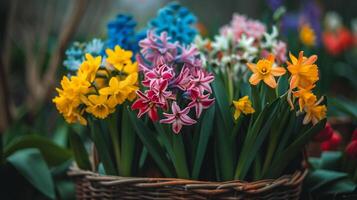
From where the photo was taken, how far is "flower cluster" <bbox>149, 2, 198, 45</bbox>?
4.32 ft

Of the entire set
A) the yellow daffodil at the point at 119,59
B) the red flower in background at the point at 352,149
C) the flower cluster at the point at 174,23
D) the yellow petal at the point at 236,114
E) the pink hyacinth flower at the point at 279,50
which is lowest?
the red flower in background at the point at 352,149

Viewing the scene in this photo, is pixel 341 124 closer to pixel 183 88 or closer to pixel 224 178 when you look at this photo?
pixel 224 178

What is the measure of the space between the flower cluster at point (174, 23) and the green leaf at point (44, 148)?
0.45 m

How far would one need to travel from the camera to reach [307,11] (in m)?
2.33

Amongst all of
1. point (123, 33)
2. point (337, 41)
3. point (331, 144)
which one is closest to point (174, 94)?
point (123, 33)

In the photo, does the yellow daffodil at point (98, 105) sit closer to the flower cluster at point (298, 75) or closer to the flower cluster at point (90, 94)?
the flower cluster at point (90, 94)

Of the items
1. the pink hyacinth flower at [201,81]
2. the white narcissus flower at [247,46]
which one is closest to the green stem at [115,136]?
the pink hyacinth flower at [201,81]

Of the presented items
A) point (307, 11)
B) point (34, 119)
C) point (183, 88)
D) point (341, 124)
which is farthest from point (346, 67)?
point (183, 88)

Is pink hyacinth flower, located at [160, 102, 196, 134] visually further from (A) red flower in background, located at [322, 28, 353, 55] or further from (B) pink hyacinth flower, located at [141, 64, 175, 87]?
(A) red flower in background, located at [322, 28, 353, 55]

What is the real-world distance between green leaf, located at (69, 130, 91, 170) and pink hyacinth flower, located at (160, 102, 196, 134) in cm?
35

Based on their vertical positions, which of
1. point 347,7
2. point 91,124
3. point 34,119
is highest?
point 347,7

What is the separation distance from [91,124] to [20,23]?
1622 mm

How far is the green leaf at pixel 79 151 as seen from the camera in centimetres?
125

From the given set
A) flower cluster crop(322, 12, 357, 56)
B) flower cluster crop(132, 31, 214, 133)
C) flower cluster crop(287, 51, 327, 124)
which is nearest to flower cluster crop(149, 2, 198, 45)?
flower cluster crop(132, 31, 214, 133)
